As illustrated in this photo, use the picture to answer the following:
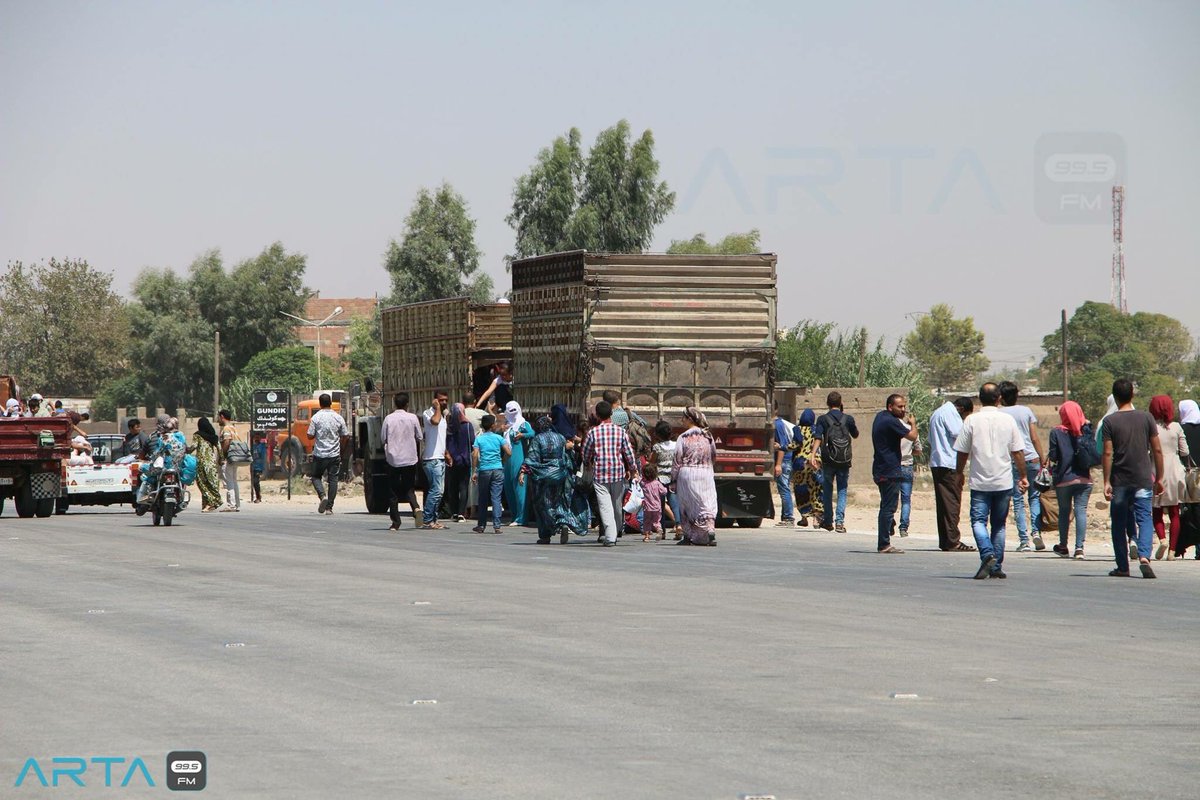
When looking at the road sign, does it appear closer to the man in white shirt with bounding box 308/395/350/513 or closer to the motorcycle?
the man in white shirt with bounding box 308/395/350/513

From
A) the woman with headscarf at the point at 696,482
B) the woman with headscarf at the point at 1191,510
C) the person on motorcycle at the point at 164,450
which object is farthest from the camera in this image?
the person on motorcycle at the point at 164,450

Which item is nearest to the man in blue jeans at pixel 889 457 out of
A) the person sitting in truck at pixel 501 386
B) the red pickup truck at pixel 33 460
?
the person sitting in truck at pixel 501 386

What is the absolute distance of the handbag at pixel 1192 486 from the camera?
18.0m

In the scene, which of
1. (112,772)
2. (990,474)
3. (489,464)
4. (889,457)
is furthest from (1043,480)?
(112,772)

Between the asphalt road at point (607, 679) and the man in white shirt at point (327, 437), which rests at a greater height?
the man in white shirt at point (327, 437)

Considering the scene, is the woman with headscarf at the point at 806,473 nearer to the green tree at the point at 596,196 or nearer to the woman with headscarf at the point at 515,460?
the woman with headscarf at the point at 515,460

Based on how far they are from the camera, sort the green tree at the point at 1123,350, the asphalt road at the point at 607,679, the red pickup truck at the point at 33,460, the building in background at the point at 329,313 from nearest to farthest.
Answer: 1. the asphalt road at the point at 607,679
2. the red pickup truck at the point at 33,460
3. the green tree at the point at 1123,350
4. the building in background at the point at 329,313

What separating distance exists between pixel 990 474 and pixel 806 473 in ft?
29.9

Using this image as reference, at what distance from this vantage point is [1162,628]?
11938mm

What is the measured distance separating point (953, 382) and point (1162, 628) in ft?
403

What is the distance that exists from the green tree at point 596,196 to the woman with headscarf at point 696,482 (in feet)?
162

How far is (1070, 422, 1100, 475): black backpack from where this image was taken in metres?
18.7

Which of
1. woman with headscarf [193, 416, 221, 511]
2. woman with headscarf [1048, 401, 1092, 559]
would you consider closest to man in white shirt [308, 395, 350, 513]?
woman with headscarf [193, 416, 221, 511]

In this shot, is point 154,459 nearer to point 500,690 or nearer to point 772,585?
point 772,585
